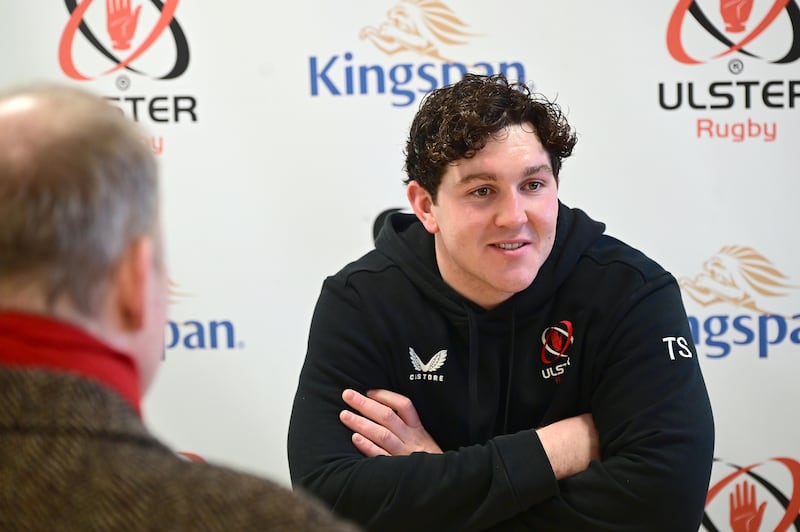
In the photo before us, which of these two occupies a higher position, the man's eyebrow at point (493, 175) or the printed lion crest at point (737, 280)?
the man's eyebrow at point (493, 175)

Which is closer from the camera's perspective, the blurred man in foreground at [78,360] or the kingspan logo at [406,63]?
the blurred man in foreground at [78,360]

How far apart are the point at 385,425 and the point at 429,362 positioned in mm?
188

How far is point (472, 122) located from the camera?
214 cm

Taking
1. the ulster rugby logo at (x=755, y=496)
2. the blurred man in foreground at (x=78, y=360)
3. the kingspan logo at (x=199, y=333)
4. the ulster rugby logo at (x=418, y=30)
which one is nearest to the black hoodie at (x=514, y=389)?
the blurred man in foreground at (x=78, y=360)

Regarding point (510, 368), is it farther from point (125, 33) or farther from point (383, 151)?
point (125, 33)

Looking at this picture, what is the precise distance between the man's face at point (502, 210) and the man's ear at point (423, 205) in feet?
0.21

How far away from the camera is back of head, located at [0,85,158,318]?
91 centimetres

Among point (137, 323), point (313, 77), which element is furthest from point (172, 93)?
point (137, 323)

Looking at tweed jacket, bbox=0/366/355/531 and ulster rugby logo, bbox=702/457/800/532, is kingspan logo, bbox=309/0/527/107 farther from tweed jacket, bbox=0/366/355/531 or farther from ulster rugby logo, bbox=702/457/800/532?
tweed jacket, bbox=0/366/355/531

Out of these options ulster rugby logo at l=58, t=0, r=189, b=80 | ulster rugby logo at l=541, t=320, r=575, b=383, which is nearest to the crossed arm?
ulster rugby logo at l=541, t=320, r=575, b=383

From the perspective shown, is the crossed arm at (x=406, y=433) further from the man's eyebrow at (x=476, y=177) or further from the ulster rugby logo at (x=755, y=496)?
the ulster rugby logo at (x=755, y=496)

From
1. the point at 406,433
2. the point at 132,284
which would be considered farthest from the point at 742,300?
the point at 132,284

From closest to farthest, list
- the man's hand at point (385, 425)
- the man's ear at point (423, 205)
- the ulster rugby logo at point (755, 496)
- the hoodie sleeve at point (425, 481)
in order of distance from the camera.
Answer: the hoodie sleeve at point (425, 481) → the man's hand at point (385, 425) → the man's ear at point (423, 205) → the ulster rugby logo at point (755, 496)

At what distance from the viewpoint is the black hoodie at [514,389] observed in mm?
1990
